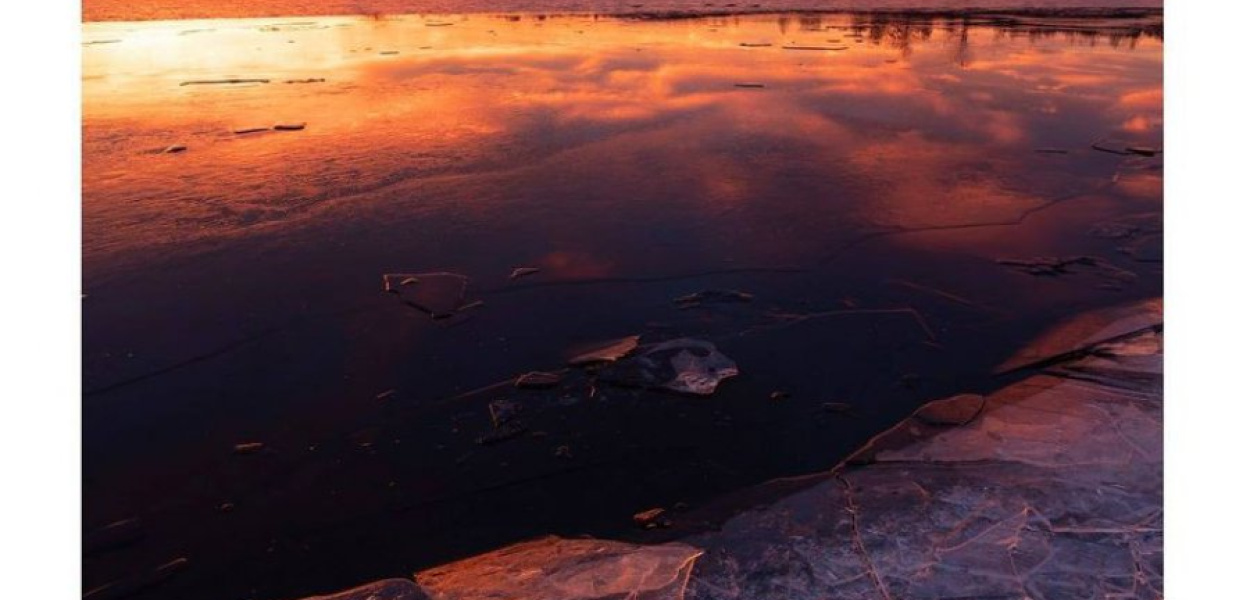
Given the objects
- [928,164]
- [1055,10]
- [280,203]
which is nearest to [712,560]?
[280,203]

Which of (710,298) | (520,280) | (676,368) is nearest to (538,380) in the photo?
(676,368)

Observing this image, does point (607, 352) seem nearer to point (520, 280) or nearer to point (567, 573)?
point (520, 280)

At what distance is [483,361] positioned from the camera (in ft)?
13.2

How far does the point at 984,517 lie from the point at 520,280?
2.89m

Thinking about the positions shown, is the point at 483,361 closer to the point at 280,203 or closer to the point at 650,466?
the point at 650,466

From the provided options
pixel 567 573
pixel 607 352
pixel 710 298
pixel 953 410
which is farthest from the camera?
pixel 710 298

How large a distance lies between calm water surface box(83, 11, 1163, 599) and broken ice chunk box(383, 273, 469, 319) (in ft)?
0.40

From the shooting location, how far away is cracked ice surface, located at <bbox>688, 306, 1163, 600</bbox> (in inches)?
104

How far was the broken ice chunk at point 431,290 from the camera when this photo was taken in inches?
178

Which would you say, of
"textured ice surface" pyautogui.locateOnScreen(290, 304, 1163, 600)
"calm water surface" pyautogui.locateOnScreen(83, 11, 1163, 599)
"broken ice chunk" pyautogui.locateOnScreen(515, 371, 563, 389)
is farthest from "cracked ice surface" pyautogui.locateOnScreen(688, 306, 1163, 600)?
"broken ice chunk" pyautogui.locateOnScreen(515, 371, 563, 389)

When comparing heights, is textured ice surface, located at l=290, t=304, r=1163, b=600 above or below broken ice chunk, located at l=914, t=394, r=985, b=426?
below

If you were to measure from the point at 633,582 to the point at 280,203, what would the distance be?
15.1ft

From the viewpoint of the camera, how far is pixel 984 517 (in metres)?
2.98

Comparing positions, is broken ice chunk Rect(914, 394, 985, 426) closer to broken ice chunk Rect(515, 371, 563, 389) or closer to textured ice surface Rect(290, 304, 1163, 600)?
textured ice surface Rect(290, 304, 1163, 600)
